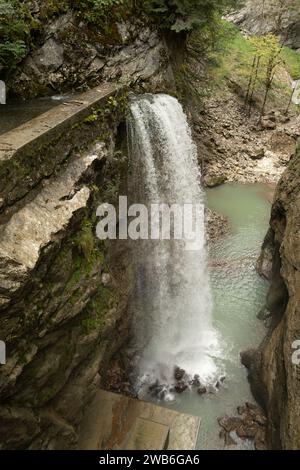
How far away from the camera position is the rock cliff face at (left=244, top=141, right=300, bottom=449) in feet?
17.1

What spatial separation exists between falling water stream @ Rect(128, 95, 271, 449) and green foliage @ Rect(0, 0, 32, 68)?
2.55m

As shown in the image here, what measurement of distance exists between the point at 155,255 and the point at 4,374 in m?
4.67

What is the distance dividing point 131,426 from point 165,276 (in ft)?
11.1

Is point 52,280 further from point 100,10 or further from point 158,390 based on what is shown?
point 100,10

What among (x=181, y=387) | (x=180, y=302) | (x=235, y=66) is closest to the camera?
(x=181, y=387)

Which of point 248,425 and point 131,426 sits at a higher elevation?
point 131,426

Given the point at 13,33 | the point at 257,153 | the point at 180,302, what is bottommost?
the point at 180,302

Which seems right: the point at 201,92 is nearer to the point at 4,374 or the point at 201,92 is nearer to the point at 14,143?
the point at 14,143

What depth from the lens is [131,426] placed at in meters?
5.77

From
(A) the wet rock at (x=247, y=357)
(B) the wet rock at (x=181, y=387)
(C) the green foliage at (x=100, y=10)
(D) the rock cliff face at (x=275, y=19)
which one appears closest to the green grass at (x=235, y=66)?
(D) the rock cliff face at (x=275, y=19)

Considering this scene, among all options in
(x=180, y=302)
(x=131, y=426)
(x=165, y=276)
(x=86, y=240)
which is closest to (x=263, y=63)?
(x=165, y=276)

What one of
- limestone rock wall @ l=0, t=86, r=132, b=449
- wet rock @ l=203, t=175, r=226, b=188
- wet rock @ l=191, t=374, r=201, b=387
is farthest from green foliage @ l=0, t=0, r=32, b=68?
wet rock @ l=203, t=175, r=226, b=188

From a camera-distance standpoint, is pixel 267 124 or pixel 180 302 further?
pixel 267 124

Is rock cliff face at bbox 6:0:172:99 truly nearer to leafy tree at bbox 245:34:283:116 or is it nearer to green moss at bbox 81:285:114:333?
green moss at bbox 81:285:114:333
